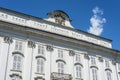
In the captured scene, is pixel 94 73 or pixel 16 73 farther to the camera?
pixel 94 73

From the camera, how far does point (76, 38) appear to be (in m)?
28.8

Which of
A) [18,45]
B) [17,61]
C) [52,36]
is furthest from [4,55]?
[52,36]

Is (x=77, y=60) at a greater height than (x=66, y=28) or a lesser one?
lesser

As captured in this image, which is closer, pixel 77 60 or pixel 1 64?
pixel 1 64

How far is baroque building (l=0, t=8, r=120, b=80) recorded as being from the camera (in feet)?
77.4

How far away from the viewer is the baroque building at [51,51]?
928 inches

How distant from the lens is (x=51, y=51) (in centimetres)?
2619

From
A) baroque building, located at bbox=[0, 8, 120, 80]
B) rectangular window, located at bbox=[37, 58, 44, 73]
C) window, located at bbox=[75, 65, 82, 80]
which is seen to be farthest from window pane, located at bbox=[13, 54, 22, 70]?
window, located at bbox=[75, 65, 82, 80]

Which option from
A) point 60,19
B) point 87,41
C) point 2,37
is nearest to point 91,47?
point 87,41

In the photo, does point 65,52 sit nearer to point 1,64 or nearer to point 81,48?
point 81,48

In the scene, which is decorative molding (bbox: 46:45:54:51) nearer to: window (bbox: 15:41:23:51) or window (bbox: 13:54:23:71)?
window (bbox: 15:41:23:51)

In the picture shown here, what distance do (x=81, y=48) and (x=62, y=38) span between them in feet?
10.7

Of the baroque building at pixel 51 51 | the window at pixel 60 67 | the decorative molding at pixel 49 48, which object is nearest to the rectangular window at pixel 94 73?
the baroque building at pixel 51 51

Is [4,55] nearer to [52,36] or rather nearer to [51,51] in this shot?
[51,51]
